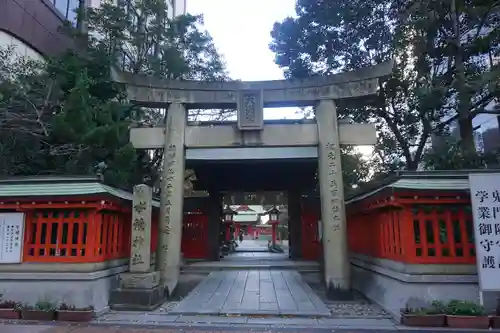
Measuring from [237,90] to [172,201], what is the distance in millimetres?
3892

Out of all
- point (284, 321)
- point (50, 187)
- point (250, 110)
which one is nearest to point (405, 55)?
point (250, 110)

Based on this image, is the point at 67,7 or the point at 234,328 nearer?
the point at 234,328

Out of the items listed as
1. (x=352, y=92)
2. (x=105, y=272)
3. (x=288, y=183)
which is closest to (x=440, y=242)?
(x=352, y=92)

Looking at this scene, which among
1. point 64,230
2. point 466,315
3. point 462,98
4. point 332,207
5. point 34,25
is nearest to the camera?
point 466,315

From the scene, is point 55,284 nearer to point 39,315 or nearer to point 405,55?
point 39,315

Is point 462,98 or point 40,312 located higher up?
point 462,98

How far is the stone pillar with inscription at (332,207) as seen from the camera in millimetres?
10688

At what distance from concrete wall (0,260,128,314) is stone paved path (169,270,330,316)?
1.89m

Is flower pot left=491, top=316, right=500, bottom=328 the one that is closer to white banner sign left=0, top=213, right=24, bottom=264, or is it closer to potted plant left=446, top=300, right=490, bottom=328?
→ potted plant left=446, top=300, right=490, bottom=328

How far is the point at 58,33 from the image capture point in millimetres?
17984

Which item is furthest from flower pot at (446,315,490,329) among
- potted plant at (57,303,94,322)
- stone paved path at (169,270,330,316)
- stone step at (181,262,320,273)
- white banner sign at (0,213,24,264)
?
white banner sign at (0,213,24,264)

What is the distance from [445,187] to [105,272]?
27.1ft

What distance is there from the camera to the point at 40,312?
8242mm

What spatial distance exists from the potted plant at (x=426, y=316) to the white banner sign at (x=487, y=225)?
95 cm
